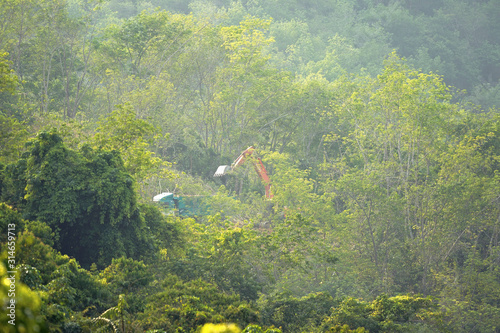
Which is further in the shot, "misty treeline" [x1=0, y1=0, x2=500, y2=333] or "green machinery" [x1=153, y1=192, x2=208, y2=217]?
"green machinery" [x1=153, y1=192, x2=208, y2=217]

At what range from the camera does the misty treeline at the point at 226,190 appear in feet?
31.6

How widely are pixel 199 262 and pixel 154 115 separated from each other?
1589cm

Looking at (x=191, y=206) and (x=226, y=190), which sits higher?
(x=191, y=206)

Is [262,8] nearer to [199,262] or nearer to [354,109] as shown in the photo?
[354,109]

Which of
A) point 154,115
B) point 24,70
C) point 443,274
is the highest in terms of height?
point 24,70

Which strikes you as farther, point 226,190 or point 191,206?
point 226,190

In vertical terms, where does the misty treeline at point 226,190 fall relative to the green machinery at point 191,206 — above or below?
above

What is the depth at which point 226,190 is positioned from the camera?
25000 mm

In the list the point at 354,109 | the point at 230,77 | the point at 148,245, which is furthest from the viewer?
the point at 230,77

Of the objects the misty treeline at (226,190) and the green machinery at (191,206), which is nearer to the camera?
the misty treeline at (226,190)

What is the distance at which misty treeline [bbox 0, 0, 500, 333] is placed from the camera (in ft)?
31.6

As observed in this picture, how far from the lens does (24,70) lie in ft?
87.5

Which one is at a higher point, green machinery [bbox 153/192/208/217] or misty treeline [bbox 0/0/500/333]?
misty treeline [bbox 0/0/500/333]

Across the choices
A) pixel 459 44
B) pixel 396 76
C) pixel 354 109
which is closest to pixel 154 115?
pixel 354 109
